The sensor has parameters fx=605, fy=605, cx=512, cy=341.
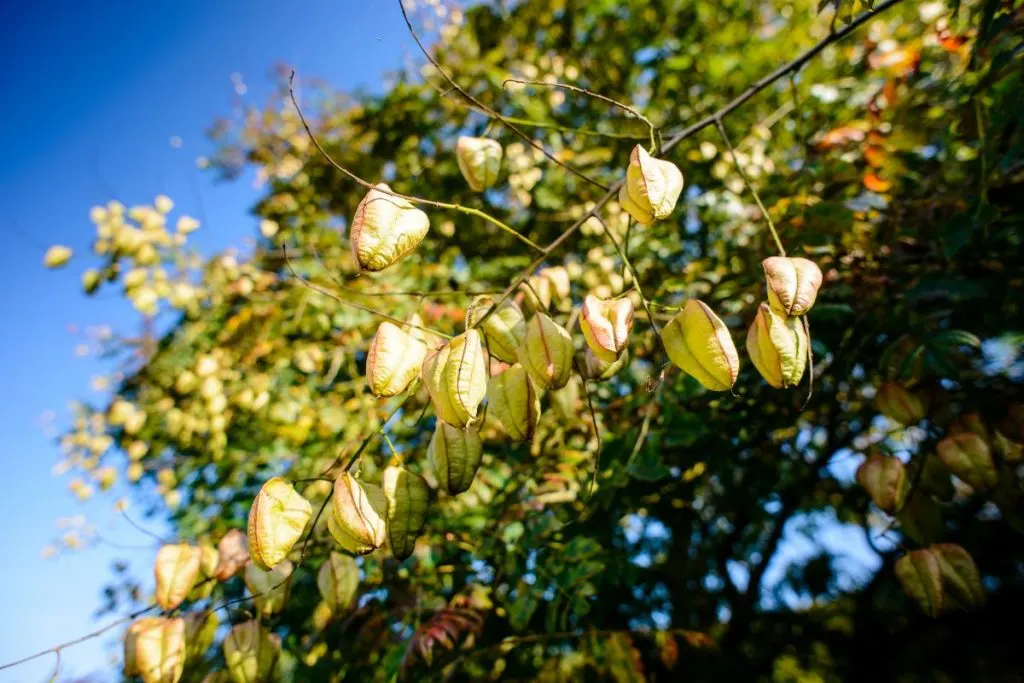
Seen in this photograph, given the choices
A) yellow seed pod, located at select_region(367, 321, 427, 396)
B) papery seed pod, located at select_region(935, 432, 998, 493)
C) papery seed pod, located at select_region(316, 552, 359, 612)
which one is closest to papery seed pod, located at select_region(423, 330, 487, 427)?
yellow seed pod, located at select_region(367, 321, 427, 396)

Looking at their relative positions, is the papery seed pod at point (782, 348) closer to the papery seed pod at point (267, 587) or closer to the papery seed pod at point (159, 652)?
the papery seed pod at point (267, 587)

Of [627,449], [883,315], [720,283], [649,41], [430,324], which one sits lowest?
[627,449]

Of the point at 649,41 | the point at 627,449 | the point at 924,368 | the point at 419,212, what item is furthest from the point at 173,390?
the point at 924,368

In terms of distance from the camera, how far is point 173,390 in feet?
11.3

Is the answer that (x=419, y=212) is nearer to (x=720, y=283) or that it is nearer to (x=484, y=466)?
(x=720, y=283)

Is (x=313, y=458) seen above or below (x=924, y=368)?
above

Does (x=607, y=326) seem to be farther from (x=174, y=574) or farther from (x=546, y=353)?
→ (x=174, y=574)

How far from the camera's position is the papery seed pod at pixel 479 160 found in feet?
4.57

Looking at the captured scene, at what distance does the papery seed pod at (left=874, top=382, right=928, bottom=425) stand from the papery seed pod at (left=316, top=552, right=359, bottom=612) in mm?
1432

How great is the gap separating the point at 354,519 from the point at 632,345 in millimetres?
1264

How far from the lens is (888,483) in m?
1.44

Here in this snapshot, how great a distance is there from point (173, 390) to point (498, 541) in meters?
2.52

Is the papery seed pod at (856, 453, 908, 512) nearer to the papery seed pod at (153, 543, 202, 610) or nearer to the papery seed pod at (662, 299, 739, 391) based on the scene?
the papery seed pod at (662, 299, 739, 391)

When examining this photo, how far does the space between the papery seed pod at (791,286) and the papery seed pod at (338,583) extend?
110cm
